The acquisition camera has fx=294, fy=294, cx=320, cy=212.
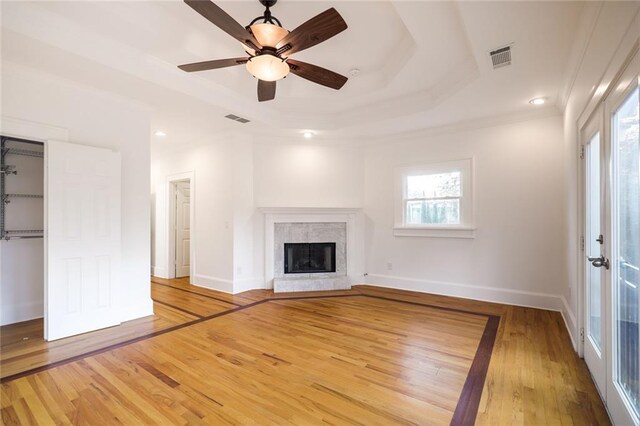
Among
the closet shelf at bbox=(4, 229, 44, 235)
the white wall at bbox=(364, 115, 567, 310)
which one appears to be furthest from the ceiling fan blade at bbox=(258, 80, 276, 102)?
the closet shelf at bbox=(4, 229, 44, 235)

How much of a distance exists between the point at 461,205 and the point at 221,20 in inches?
158

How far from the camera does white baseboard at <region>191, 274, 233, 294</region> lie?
4.82 metres

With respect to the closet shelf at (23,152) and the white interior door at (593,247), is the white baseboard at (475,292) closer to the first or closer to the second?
the white interior door at (593,247)

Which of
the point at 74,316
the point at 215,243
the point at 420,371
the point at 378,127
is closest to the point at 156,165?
the point at 215,243

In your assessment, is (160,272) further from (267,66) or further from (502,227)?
(502,227)

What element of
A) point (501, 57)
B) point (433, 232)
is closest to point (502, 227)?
point (433, 232)

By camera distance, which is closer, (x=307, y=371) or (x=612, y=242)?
(x=612, y=242)

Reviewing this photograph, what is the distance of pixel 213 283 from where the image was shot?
504 cm

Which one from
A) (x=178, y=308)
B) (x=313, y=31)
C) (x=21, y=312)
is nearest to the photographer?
(x=313, y=31)

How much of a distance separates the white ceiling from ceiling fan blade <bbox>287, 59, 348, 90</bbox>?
47cm

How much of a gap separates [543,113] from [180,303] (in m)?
5.61

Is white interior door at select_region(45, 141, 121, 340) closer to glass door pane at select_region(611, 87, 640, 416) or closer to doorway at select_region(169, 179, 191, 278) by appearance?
doorway at select_region(169, 179, 191, 278)

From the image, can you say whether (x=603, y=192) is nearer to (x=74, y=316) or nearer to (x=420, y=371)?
(x=420, y=371)

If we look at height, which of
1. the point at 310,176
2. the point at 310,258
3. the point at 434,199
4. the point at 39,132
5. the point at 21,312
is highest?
the point at 39,132
